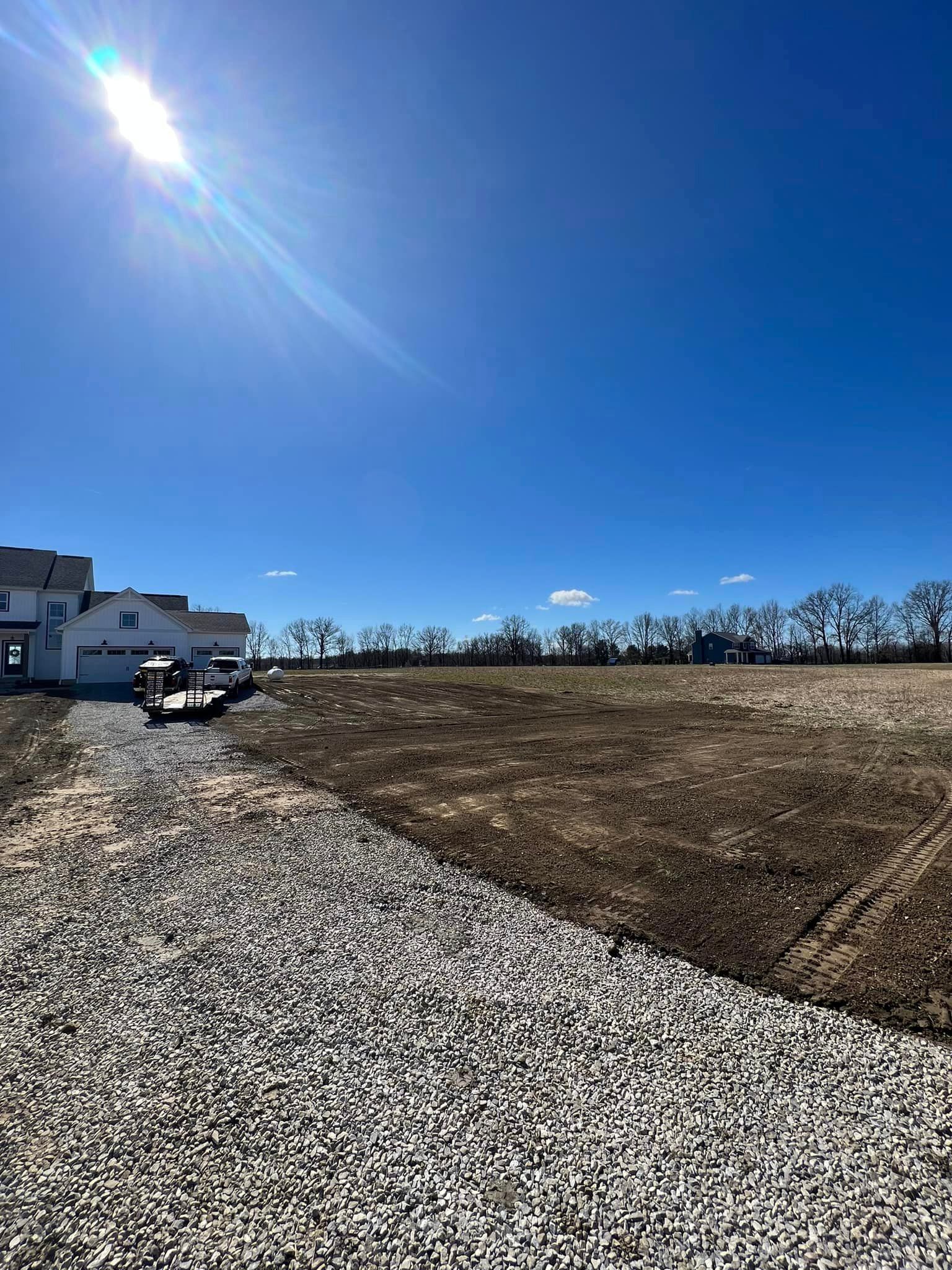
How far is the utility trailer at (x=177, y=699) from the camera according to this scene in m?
16.8

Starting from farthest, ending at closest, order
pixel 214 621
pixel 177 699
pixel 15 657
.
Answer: pixel 214 621
pixel 15 657
pixel 177 699

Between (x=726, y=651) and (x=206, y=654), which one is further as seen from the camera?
(x=726, y=651)

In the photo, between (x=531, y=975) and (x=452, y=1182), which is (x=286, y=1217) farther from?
(x=531, y=975)

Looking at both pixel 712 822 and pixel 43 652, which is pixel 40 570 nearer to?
pixel 43 652

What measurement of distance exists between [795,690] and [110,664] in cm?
3647

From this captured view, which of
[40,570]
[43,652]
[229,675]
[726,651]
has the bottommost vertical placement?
[229,675]

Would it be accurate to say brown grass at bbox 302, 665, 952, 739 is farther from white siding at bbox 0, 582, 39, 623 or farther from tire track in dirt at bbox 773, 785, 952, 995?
white siding at bbox 0, 582, 39, 623

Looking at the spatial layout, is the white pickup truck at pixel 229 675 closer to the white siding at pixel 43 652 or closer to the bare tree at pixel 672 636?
the white siding at pixel 43 652

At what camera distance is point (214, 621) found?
33.4 meters

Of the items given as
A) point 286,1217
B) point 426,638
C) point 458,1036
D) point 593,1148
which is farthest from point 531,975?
point 426,638

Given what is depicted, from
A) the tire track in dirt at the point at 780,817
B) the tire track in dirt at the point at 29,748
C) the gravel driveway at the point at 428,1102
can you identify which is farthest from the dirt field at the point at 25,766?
the tire track in dirt at the point at 780,817

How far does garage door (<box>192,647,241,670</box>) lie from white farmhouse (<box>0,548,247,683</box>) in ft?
0.24

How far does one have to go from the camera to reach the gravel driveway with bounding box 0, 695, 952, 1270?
1.96 meters

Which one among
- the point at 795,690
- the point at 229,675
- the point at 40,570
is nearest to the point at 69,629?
the point at 40,570
